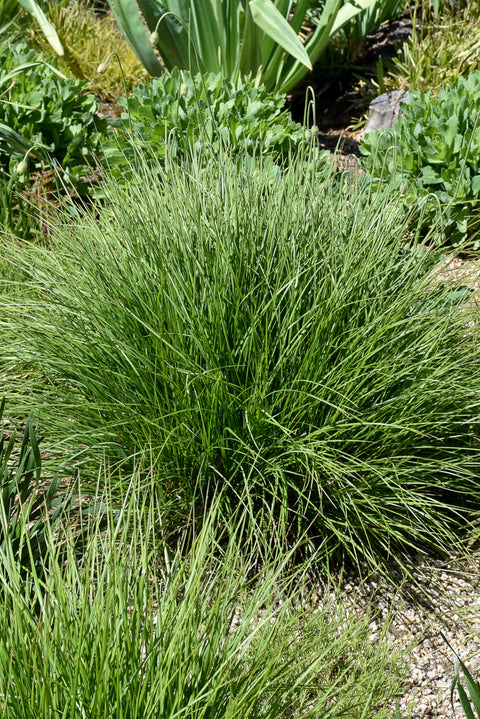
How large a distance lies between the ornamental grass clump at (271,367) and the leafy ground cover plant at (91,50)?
350 centimetres

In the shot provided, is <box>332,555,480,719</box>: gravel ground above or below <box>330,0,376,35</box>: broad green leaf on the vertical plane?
below

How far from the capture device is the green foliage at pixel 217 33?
4.05 meters

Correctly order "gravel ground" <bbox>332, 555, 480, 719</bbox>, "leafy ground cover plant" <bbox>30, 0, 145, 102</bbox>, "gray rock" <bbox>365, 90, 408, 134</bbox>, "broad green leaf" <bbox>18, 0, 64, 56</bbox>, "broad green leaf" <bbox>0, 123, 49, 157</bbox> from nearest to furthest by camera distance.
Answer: "gravel ground" <bbox>332, 555, 480, 719</bbox>
"broad green leaf" <bbox>18, 0, 64, 56</bbox>
"broad green leaf" <bbox>0, 123, 49, 157</bbox>
"gray rock" <bbox>365, 90, 408, 134</bbox>
"leafy ground cover plant" <bbox>30, 0, 145, 102</bbox>

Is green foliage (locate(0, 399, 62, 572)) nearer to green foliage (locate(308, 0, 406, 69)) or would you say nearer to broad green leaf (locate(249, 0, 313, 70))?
broad green leaf (locate(249, 0, 313, 70))

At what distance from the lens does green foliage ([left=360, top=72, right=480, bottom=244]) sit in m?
3.31

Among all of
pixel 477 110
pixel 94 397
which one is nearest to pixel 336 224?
pixel 94 397

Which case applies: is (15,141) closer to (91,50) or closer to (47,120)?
(47,120)

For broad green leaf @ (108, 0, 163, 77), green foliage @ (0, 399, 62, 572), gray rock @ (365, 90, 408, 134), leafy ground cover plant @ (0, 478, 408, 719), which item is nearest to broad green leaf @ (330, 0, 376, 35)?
gray rock @ (365, 90, 408, 134)

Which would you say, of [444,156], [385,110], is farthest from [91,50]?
[444,156]

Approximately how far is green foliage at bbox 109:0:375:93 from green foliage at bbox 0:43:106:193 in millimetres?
485

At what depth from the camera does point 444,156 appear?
11.0 ft

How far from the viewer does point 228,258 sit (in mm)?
2123

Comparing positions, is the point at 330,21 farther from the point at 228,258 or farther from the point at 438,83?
the point at 228,258

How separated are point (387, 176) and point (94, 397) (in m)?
2.00
